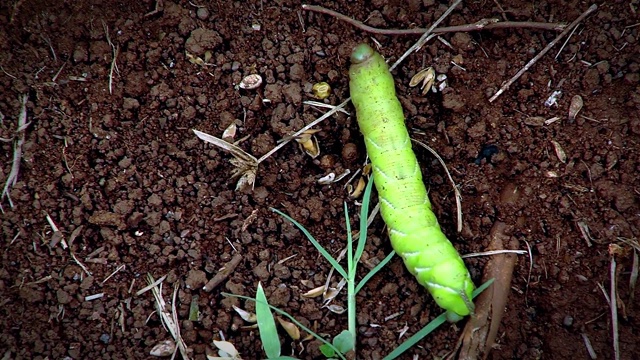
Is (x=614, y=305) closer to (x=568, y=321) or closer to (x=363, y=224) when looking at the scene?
(x=568, y=321)

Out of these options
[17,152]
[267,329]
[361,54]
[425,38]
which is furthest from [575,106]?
[17,152]

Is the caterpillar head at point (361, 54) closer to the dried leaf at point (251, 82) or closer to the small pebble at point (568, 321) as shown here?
the dried leaf at point (251, 82)

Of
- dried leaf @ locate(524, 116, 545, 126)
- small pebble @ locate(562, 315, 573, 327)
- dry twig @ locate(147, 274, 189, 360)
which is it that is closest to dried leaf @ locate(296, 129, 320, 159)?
dry twig @ locate(147, 274, 189, 360)

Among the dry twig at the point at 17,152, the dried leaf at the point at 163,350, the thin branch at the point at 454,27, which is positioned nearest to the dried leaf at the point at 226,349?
the dried leaf at the point at 163,350

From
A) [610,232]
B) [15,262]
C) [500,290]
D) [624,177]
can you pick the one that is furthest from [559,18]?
[15,262]

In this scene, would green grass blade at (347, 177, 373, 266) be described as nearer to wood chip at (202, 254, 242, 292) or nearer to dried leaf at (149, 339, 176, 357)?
wood chip at (202, 254, 242, 292)

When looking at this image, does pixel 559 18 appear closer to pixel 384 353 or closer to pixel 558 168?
pixel 558 168
